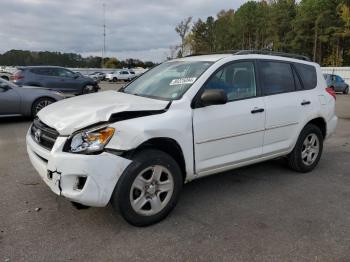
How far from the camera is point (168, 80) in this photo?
4.71 metres

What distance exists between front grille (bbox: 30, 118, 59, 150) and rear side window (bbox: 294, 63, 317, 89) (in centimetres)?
364

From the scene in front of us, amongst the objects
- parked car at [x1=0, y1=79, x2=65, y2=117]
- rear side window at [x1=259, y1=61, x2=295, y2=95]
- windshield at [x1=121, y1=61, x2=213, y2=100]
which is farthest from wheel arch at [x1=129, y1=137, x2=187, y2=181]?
parked car at [x1=0, y1=79, x2=65, y2=117]

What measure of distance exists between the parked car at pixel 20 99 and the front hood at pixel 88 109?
21.4 ft

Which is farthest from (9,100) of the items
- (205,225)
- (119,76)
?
(119,76)

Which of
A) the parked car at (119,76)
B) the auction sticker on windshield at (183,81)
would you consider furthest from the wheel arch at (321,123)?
the parked car at (119,76)

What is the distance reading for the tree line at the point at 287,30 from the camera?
181 feet

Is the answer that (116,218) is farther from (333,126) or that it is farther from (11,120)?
(11,120)

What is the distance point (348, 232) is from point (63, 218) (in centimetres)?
289

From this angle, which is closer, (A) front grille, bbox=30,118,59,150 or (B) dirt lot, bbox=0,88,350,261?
(B) dirt lot, bbox=0,88,350,261

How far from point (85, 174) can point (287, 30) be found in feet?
212

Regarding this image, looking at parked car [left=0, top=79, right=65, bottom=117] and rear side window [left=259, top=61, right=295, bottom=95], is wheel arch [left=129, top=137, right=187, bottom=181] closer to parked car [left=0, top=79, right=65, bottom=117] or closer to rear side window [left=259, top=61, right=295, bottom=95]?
rear side window [left=259, top=61, right=295, bottom=95]

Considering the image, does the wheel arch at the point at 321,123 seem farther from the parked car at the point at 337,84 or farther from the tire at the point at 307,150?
the parked car at the point at 337,84

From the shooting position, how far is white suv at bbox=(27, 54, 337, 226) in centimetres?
352

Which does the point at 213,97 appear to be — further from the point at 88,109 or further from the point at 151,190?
the point at 88,109
